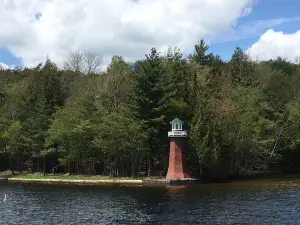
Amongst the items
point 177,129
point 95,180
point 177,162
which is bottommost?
point 95,180

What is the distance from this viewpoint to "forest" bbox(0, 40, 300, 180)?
67.4m

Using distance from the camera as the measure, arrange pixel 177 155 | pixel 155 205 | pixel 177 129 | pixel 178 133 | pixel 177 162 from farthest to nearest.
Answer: pixel 177 129
pixel 178 133
pixel 177 155
pixel 177 162
pixel 155 205

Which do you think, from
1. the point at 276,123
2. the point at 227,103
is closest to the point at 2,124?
the point at 227,103

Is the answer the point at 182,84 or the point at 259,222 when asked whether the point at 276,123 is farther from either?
the point at 259,222

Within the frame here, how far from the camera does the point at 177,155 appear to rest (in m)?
63.1

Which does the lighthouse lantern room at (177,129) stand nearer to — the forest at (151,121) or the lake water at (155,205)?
the forest at (151,121)

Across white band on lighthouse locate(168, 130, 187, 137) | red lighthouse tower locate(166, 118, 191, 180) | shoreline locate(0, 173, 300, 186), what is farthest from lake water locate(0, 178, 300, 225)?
white band on lighthouse locate(168, 130, 187, 137)

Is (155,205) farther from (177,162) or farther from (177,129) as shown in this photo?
(177,129)

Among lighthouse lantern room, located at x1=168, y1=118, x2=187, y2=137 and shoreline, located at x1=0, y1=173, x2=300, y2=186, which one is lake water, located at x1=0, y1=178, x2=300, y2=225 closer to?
shoreline, located at x1=0, y1=173, x2=300, y2=186

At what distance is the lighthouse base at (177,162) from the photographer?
6244 cm

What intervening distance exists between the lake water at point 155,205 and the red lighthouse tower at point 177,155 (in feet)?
18.7

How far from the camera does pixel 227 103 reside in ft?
234

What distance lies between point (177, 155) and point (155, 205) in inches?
866

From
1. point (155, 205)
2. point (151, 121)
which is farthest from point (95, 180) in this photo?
point (155, 205)
